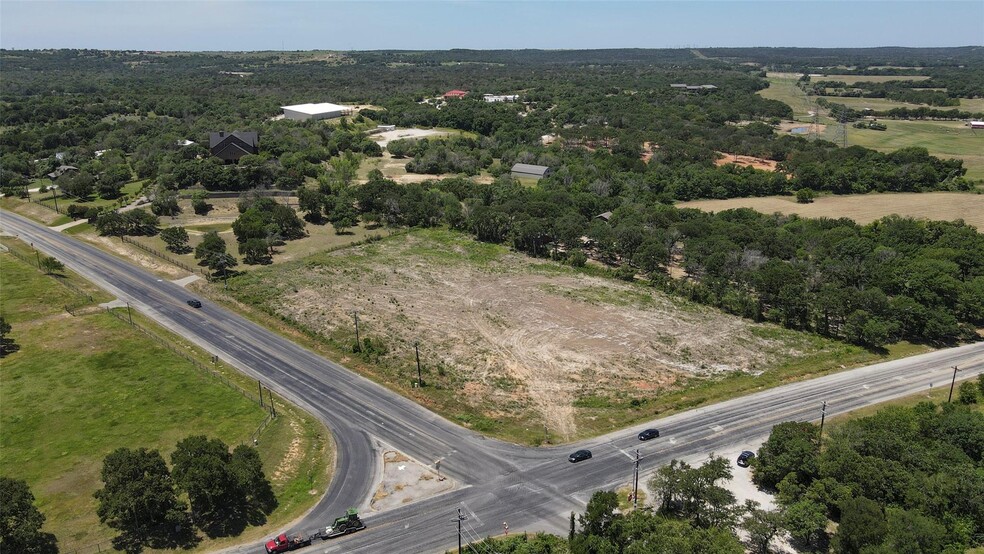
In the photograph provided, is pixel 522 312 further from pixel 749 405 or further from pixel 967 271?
pixel 967 271

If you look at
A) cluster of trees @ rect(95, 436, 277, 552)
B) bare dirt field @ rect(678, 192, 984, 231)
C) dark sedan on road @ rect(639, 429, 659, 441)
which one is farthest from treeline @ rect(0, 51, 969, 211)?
cluster of trees @ rect(95, 436, 277, 552)

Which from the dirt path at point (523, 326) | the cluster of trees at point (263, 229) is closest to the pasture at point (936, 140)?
the dirt path at point (523, 326)

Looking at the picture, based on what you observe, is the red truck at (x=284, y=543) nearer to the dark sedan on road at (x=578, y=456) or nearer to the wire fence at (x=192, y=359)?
the wire fence at (x=192, y=359)

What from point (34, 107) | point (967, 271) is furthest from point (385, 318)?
point (34, 107)

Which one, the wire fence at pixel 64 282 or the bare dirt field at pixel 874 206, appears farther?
the bare dirt field at pixel 874 206

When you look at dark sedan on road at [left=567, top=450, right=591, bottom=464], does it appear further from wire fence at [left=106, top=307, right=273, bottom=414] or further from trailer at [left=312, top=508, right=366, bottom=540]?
wire fence at [left=106, top=307, right=273, bottom=414]

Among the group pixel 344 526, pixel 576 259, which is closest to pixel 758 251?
pixel 576 259

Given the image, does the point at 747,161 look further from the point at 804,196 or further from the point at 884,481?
the point at 884,481
